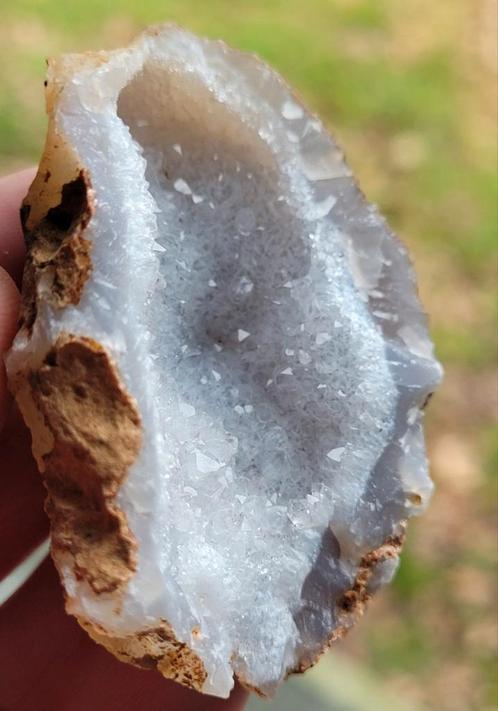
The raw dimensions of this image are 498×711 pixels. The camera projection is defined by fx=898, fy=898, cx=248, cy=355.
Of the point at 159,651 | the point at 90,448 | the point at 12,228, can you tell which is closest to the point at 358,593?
the point at 159,651

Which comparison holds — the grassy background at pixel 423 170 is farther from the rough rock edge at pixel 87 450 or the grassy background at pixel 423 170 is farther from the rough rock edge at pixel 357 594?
the rough rock edge at pixel 87 450

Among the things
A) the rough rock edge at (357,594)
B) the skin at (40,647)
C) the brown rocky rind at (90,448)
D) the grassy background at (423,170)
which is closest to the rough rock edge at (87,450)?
the brown rocky rind at (90,448)

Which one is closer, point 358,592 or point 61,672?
point 358,592

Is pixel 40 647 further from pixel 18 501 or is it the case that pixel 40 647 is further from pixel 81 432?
pixel 81 432

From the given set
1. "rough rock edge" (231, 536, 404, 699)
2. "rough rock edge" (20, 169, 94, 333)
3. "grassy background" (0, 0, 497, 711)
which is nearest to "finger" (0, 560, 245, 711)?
"rough rock edge" (231, 536, 404, 699)

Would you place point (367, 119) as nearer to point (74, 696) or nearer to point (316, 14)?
point (316, 14)

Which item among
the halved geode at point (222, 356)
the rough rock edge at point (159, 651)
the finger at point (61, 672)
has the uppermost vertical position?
the halved geode at point (222, 356)
